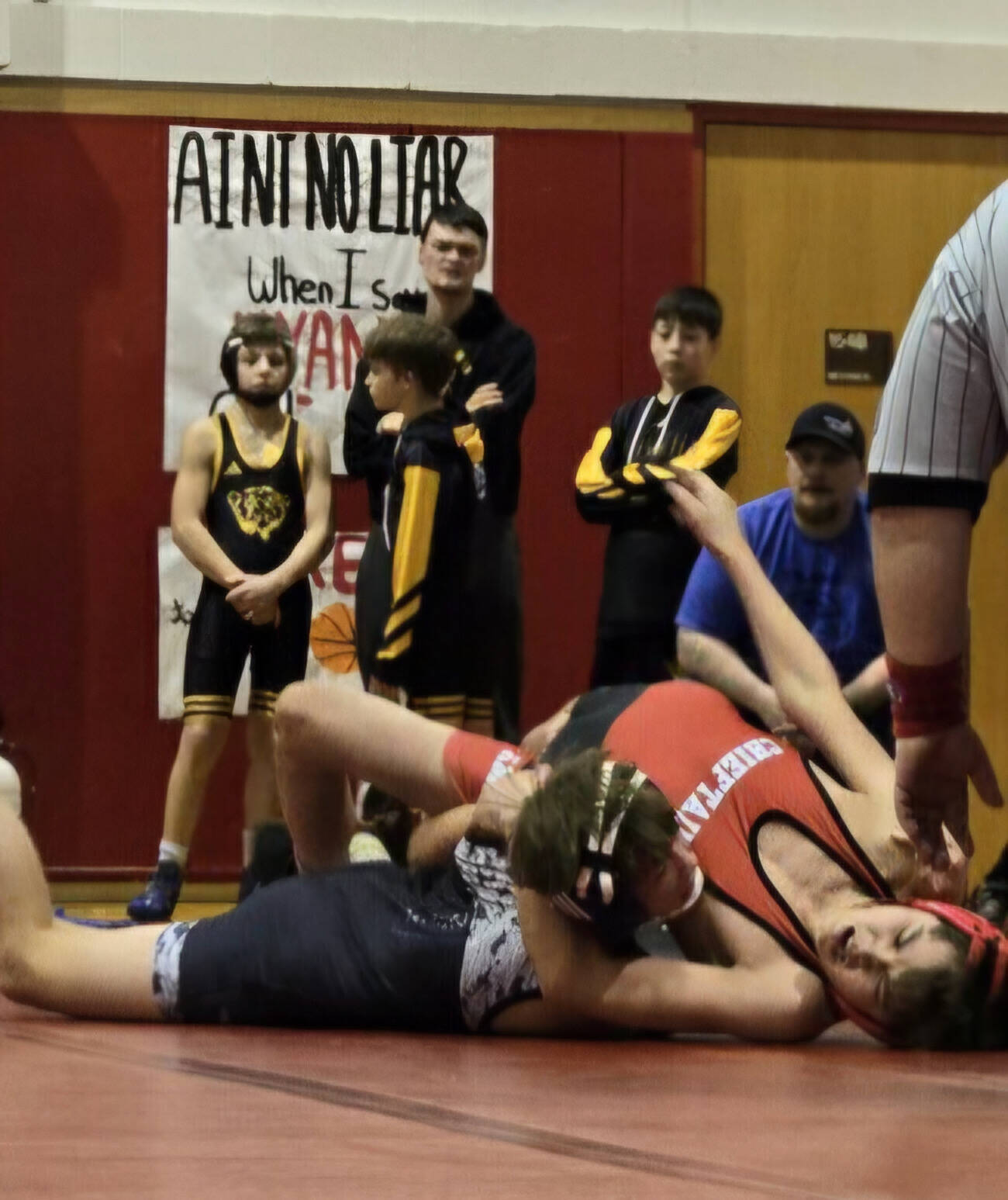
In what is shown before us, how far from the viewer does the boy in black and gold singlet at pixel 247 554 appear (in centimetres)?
575

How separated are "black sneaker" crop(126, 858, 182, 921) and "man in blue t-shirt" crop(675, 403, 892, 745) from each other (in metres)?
1.60

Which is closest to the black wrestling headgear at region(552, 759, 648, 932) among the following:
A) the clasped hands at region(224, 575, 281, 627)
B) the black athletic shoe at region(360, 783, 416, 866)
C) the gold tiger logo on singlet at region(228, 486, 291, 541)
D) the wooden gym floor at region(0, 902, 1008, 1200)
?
the wooden gym floor at region(0, 902, 1008, 1200)

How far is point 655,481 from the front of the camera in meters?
5.20

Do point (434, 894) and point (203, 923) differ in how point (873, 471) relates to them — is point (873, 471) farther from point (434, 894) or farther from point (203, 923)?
point (203, 923)

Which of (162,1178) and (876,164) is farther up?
(876,164)

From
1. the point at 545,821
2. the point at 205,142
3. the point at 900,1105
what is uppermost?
the point at 205,142

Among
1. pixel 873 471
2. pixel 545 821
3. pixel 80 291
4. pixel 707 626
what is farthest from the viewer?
pixel 80 291

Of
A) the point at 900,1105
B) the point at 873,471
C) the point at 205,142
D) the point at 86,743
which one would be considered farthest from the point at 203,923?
the point at 205,142

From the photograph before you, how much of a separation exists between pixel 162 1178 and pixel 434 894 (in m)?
1.19

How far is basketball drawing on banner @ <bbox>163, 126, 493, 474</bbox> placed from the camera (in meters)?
6.70

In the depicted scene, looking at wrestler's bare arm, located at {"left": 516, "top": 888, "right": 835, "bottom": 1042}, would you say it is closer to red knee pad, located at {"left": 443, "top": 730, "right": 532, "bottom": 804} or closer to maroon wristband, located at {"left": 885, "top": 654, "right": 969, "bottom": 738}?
red knee pad, located at {"left": 443, "top": 730, "right": 532, "bottom": 804}

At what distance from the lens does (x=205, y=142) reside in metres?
6.70

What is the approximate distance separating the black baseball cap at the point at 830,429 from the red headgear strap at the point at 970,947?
2.03 m

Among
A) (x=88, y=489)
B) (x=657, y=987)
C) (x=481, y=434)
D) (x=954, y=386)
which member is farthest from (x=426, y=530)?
(x=954, y=386)
